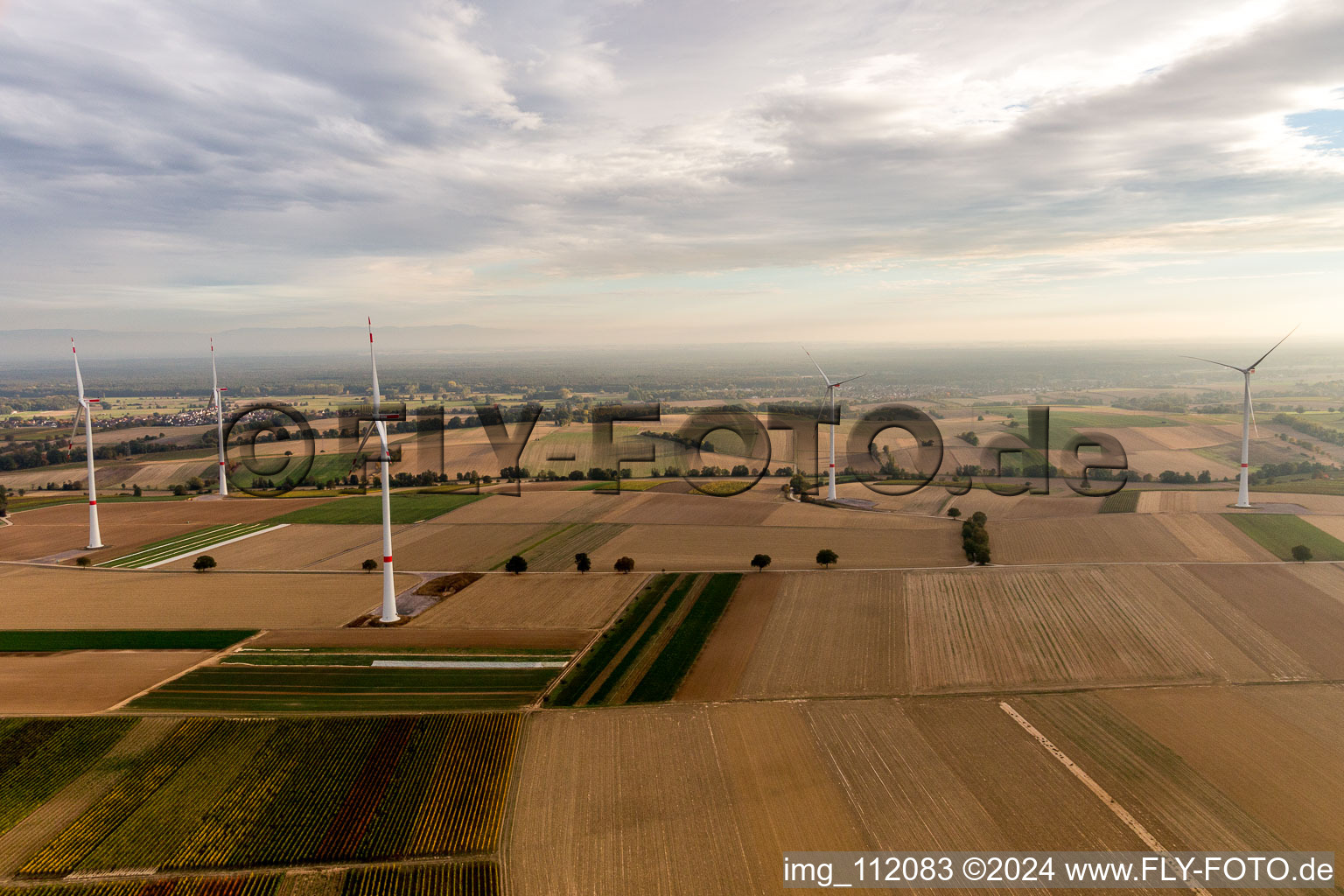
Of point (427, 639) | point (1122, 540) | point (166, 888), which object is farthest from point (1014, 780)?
point (1122, 540)

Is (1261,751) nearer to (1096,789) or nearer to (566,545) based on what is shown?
(1096,789)

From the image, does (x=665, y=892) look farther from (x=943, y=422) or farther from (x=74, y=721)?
(x=943, y=422)

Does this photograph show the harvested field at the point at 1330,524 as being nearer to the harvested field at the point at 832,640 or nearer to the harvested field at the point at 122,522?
the harvested field at the point at 832,640

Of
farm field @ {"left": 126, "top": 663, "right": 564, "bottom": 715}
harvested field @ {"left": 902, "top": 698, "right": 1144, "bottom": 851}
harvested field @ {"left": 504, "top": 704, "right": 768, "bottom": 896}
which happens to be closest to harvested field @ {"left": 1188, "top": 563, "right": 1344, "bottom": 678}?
harvested field @ {"left": 902, "top": 698, "right": 1144, "bottom": 851}

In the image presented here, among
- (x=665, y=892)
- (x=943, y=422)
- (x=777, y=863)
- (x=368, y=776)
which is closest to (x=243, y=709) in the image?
(x=368, y=776)

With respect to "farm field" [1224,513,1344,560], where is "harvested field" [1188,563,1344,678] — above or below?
below

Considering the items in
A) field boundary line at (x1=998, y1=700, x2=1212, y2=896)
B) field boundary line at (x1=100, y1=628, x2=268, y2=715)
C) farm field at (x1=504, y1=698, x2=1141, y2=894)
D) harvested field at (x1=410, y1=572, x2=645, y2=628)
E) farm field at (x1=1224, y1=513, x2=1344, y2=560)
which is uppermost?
farm field at (x1=1224, y1=513, x2=1344, y2=560)

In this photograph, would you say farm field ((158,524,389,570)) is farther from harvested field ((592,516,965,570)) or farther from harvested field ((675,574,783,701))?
harvested field ((675,574,783,701))

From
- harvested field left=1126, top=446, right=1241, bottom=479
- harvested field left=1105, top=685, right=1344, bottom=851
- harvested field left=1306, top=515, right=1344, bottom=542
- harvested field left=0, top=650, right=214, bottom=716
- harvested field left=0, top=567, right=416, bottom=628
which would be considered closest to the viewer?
harvested field left=1105, top=685, right=1344, bottom=851
